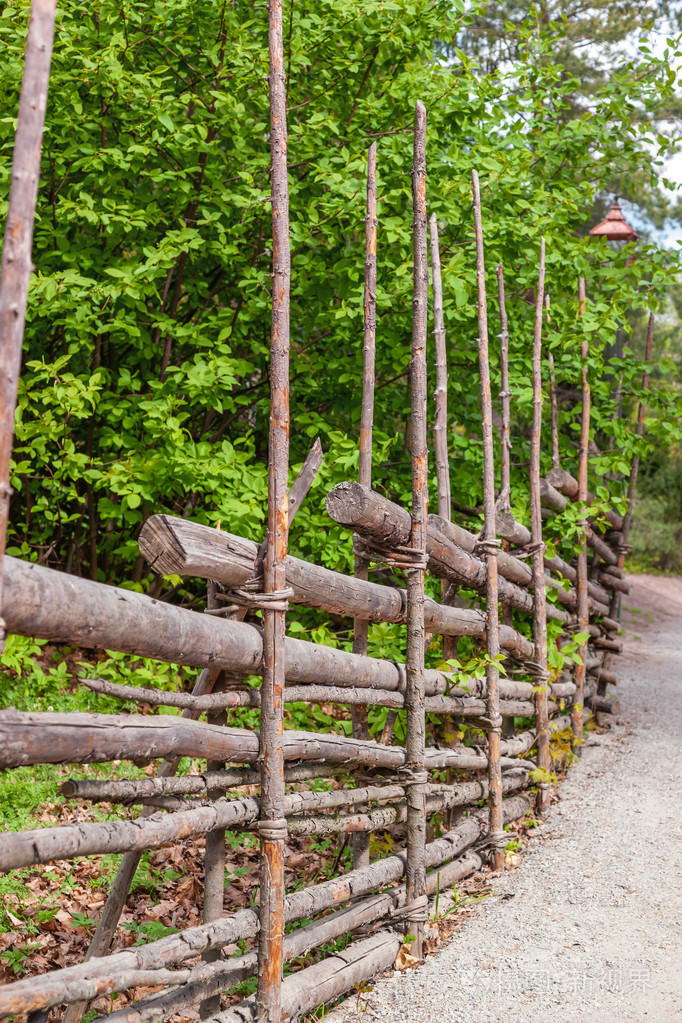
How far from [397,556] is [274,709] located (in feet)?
3.96

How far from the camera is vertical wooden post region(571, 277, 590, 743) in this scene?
6.45m

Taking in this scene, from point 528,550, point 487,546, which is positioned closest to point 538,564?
point 528,550

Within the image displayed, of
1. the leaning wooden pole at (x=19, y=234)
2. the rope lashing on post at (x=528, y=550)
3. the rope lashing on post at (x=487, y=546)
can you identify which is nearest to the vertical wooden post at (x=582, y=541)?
the rope lashing on post at (x=528, y=550)

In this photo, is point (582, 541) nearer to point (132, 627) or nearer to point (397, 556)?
point (397, 556)

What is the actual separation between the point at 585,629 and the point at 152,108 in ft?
16.8

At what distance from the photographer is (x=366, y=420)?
3.86m

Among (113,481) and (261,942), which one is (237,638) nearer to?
(261,942)

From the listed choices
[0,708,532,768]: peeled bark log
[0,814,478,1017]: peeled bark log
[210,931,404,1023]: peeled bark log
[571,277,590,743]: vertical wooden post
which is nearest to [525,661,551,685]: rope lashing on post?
[571,277,590,743]: vertical wooden post

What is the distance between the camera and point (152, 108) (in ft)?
16.5

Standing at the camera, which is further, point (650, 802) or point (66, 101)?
point (650, 802)

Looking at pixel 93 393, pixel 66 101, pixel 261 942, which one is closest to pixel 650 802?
pixel 261 942

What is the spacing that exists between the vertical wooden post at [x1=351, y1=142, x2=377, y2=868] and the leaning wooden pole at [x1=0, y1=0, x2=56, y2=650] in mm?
2100

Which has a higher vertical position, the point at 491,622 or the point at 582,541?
the point at 582,541

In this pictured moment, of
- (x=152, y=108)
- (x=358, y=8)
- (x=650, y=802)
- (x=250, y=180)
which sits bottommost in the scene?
(x=650, y=802)
